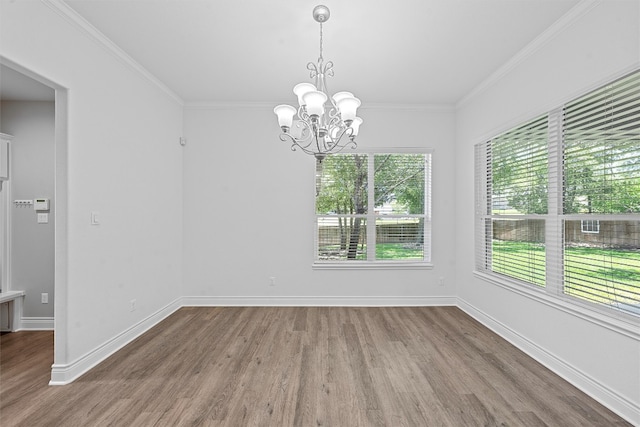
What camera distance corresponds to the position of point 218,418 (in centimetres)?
197

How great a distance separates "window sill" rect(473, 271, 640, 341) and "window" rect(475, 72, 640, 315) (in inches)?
1.8

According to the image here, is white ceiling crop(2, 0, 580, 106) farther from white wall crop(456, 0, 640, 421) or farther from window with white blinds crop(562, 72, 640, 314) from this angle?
window with white blinds crop(562, 72, 640, 314)

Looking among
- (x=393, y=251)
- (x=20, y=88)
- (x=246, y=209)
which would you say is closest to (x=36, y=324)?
(x=20, y=88)

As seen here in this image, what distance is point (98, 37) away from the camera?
271 centimetres

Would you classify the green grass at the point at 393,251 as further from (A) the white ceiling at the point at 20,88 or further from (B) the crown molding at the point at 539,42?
(A) the white ceiling at the point at 20,88

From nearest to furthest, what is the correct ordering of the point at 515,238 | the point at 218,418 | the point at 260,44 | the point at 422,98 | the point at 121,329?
the point at 218,418, the point at 260,44, the point at 121,329, the point at 515,238, the point at 422,98

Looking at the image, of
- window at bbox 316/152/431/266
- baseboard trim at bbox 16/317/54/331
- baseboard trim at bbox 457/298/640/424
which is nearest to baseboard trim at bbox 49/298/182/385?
baseboard trim at bbox 16/317/54/331

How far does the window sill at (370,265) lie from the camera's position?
4398mm

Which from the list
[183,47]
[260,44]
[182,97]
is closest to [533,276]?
[260,44]

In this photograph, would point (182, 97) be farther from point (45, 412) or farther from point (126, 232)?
point (45, 412)

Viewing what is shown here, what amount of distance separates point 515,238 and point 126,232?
4085mm

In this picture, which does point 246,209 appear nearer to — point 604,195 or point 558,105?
point 558,105

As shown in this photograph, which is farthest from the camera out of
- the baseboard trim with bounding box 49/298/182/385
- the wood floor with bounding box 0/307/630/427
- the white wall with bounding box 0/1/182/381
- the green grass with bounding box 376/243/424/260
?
the green grass with bounding box 376/243/424/260

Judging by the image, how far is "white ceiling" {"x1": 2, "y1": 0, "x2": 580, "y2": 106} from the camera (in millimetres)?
2359
